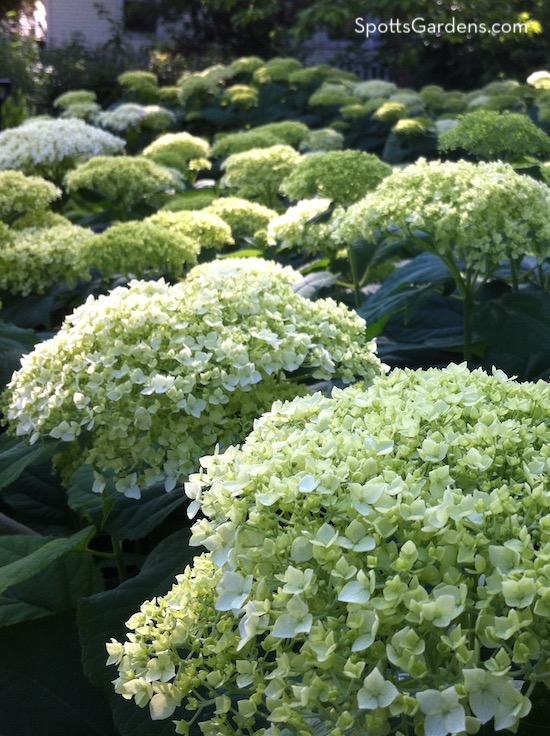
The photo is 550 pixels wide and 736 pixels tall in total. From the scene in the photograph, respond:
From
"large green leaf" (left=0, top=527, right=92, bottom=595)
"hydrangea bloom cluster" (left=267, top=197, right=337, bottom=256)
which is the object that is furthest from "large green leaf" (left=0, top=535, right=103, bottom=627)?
"hydrangea bloom cluster" (left=267, top=197, right=337, bottom=256)

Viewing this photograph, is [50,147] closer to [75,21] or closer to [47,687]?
[47,687]

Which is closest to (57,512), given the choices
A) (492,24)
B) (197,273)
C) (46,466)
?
(46,466)

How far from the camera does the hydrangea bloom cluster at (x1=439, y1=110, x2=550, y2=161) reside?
3291 millimetres

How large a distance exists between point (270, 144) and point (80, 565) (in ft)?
12.8

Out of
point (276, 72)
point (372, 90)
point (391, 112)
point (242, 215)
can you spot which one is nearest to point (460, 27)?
point (276, 72)

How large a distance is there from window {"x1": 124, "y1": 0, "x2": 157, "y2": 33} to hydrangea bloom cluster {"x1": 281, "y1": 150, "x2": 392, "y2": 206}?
2129cm

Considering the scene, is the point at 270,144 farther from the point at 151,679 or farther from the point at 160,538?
the point at 151,679

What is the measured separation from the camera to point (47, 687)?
1774 mm

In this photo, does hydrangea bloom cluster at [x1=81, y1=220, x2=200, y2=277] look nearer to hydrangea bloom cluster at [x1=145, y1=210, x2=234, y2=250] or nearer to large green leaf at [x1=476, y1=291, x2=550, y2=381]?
hydrangea bloom cluster at [x1=145, y1=210, x2=234, y2=250]

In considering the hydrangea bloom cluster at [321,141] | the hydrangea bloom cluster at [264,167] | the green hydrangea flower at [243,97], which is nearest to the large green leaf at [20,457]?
the hydrangea bloom cluster at [264,167]

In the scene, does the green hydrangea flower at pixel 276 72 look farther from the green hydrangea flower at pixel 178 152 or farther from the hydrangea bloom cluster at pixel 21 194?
the hydrangea bloom cluster at pixel 21 194

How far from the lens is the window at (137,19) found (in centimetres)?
2291

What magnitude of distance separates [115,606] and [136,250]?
150 centimetres

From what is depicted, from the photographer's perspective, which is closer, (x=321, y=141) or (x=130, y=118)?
(x=321, y=141)
